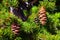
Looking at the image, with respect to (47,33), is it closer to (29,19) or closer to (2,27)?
(29,19)

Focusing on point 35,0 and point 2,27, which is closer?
point 2,27

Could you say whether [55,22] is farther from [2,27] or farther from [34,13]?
[2,27]

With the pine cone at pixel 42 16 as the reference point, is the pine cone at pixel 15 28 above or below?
below

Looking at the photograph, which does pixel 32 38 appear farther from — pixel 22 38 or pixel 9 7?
pixel 9 7

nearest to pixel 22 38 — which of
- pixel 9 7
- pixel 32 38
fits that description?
pixel 32 38

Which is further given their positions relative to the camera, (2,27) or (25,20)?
(25,20)

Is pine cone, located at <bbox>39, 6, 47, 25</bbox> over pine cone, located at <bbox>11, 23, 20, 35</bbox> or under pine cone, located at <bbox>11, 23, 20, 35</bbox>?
over

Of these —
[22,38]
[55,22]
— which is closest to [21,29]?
[22,38]

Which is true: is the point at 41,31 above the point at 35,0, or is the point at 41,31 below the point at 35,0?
below

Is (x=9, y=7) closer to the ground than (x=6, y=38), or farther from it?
farther from it
